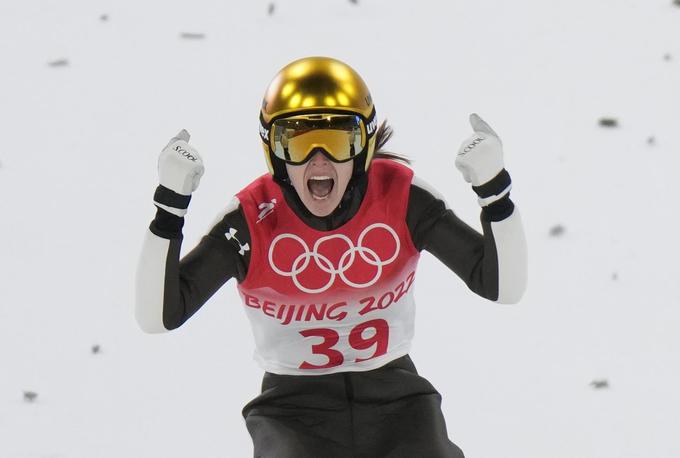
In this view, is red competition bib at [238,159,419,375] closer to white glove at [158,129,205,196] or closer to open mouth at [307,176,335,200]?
open mouth at [307,176,335,200]

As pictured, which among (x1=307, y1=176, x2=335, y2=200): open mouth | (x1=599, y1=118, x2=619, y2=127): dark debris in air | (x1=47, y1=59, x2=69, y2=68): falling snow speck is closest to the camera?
(x1=307, y1=176, x2=335, y2=200): open mouth

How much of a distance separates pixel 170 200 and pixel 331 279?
49 cm

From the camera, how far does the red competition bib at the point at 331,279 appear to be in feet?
12.5

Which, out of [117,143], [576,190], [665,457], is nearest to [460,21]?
[576,190]

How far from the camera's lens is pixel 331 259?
382cm

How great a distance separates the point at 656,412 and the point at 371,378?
Result: 1.25 meters

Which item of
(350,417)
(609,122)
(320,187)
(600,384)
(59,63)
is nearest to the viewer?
(320,187)

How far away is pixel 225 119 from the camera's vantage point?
6004 mm

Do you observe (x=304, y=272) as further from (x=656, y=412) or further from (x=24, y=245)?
(x=24, y=245)

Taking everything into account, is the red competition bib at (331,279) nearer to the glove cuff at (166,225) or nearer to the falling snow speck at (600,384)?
the glove cuff at (166,225)

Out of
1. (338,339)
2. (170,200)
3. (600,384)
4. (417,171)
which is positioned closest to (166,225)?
(170,200)

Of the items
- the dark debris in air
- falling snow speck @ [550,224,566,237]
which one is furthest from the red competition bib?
the dark debris in air

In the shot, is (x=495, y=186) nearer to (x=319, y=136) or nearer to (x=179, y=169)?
(x=319, y=136)

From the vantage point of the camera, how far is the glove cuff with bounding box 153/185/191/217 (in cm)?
362
